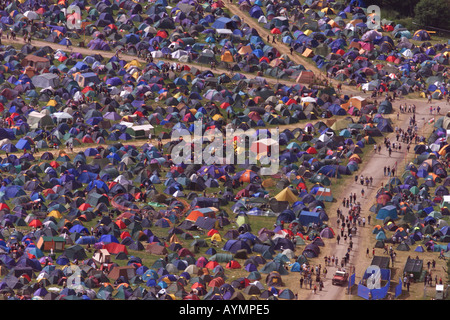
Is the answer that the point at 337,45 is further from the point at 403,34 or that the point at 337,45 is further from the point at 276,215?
the point at 276,215

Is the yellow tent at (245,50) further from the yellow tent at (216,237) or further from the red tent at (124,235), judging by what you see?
the red tent at (124,235)

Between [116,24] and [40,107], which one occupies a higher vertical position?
[116,24]

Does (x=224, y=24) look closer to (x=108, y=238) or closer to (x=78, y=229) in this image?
(x=78, y=229)

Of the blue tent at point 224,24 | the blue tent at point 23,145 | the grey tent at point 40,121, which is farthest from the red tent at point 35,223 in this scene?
the blue tent at point 224,24

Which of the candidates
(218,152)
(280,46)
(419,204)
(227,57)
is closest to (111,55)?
(227,57)

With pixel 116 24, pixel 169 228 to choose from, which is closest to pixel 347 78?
pixel 116 24

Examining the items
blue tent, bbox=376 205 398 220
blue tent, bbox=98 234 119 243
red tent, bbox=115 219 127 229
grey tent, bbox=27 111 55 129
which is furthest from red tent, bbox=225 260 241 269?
grey tent, bbox=27 111 55 129
